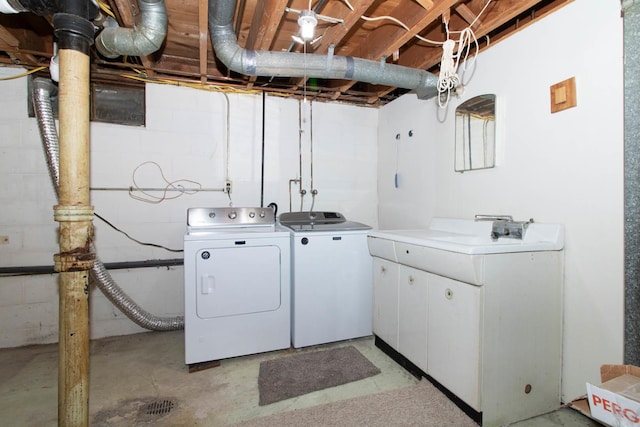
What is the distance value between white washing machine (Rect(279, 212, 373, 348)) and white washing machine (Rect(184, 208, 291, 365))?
9 cm

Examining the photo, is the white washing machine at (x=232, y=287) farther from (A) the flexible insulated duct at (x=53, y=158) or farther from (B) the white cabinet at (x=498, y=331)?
(B) the white cabinet at (x=498, y=331)

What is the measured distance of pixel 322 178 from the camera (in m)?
3.44

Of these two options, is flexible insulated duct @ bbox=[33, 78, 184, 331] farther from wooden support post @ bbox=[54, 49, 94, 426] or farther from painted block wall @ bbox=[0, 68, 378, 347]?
wooden support post @ bbox=[54, 49, 94, 426]

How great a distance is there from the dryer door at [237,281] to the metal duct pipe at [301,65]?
134cm

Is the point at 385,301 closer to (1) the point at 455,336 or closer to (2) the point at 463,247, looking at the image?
(1) the point at 455,336

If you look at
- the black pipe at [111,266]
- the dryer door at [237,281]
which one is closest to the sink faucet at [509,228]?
the dryer door at [237,281]

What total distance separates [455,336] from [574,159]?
1.19m

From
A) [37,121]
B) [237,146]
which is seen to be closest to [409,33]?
[237,146]

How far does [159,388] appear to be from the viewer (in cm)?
204

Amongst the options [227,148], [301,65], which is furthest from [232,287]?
[301,65]

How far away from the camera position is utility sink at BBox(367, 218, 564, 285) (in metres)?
1.57

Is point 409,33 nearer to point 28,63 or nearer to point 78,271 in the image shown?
point 78,271

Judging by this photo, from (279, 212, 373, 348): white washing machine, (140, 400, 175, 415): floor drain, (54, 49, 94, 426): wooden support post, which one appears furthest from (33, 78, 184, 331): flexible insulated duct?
(279, 212, 373, 348): white washing machine

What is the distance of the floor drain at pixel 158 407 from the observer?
71.0 inches
